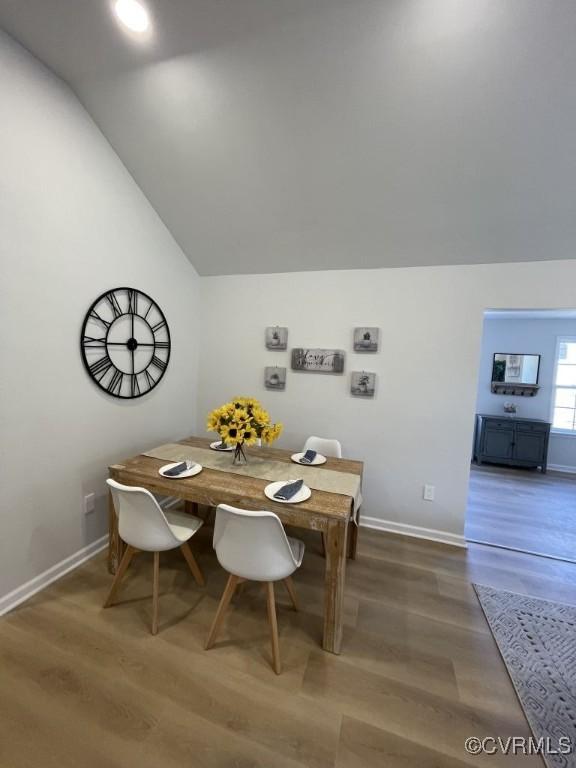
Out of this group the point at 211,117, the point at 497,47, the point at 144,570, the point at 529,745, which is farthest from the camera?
the point at 144,570

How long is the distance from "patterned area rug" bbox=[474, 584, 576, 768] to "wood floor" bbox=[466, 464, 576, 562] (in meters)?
0.74

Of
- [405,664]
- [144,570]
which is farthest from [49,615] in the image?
[405,664]

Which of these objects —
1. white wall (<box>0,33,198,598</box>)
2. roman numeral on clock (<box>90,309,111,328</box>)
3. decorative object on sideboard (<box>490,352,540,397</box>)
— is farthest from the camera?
decorative object on sideboard (<box>490,352,540,397</box>)

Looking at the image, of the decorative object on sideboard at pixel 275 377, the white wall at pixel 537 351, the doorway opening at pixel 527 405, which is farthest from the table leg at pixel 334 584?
the white wall at pixel 537 351

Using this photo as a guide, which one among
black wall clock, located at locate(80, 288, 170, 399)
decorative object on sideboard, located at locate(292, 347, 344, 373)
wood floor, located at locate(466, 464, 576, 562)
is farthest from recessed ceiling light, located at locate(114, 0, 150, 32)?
wood floor, located at locate(466, 464, 576, 562)

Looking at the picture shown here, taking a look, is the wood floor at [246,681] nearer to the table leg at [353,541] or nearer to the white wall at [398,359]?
the table leg at [353,541]

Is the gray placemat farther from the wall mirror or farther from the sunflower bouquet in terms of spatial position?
the wall mirror

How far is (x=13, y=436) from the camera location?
69.5 inches

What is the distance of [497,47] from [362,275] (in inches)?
57.8

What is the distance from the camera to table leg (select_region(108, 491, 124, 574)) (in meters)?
2.00

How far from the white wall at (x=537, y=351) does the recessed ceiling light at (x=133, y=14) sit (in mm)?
4990

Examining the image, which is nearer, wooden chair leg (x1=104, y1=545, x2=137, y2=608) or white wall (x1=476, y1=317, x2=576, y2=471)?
wooden chair leg (x1=104, y1=545, x2=137, y2=608)

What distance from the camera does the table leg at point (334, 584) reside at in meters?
1.57

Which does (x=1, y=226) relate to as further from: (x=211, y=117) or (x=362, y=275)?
(x=362, y=275)
